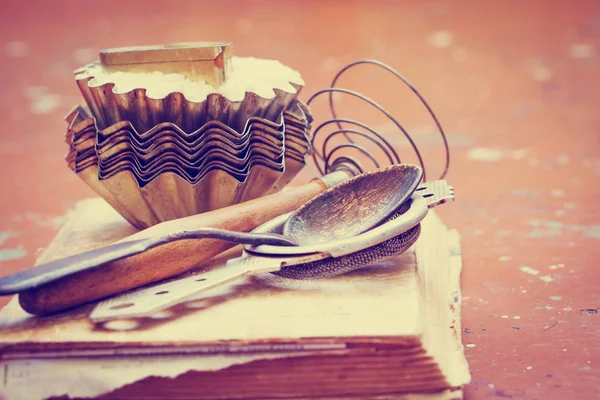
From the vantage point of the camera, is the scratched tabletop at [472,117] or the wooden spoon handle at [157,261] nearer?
the wooden spoon handle at [157,261]

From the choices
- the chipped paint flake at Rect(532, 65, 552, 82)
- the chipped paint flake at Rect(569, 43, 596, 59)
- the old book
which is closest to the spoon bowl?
the old book

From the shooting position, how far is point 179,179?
2.09ft

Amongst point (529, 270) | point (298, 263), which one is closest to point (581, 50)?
point (529, 270)

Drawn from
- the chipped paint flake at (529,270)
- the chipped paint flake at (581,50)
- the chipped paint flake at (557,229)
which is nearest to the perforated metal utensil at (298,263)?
the chipped paint flake at (529,270)

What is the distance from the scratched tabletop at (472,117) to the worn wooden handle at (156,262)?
0.67 feet

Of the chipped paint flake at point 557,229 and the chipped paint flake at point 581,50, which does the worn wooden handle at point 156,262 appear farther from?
the chipped paint flake at point 581,50

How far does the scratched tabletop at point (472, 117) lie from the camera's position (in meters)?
0.61

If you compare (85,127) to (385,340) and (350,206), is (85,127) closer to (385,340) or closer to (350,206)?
(350,206)

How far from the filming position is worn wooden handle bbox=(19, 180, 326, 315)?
1.62 feet

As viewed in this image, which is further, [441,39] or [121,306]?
[441,39]

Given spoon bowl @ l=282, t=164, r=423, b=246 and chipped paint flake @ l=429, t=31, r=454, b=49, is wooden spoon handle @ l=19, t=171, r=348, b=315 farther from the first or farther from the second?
chipped paint flake @ l=429, t=31, r=454, b=49

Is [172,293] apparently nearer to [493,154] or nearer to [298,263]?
[298,263]

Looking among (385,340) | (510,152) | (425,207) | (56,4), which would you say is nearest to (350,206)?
A: (425,207)

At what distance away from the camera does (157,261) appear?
1.77 ft
